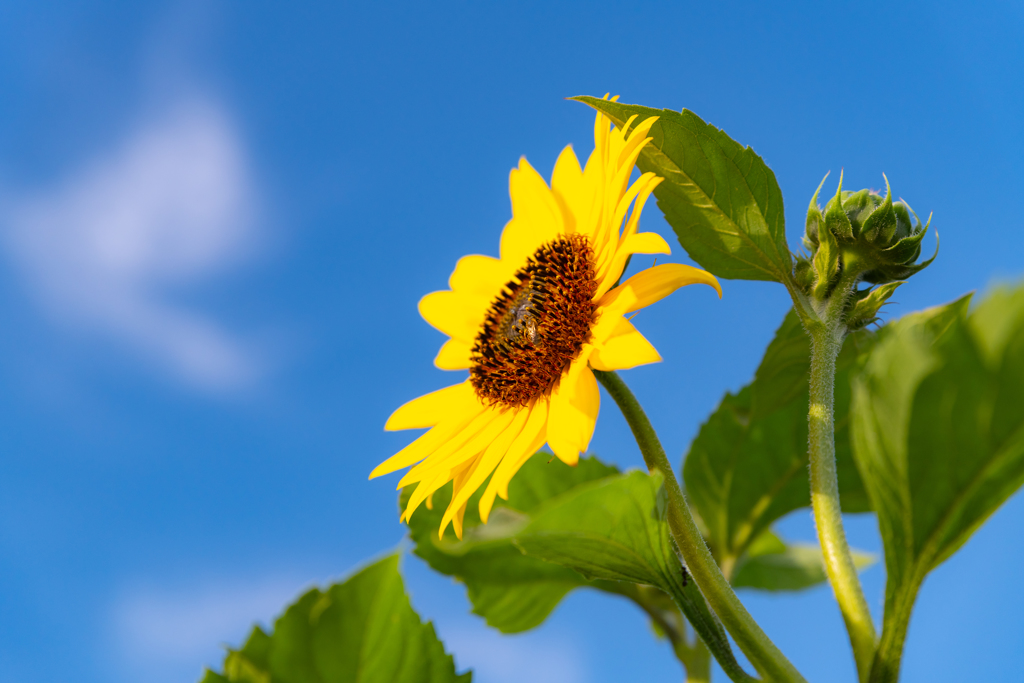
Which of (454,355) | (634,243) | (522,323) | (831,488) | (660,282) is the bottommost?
(831,488)

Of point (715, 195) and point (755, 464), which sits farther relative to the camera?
point (755, 464)

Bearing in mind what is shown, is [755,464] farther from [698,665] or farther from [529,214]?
[529,214]

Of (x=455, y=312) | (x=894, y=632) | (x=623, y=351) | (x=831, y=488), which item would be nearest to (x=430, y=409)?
(x=455, y=312)

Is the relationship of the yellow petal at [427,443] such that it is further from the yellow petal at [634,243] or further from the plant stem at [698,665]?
the plant stem at [698,665]

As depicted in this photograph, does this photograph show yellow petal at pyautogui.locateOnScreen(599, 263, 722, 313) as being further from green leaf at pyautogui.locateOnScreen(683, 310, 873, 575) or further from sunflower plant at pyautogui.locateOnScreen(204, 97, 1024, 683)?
green leaf at pyautogui.locateOnScreen(683, 310, 873, 575)

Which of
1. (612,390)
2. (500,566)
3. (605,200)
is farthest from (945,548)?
(500,566)

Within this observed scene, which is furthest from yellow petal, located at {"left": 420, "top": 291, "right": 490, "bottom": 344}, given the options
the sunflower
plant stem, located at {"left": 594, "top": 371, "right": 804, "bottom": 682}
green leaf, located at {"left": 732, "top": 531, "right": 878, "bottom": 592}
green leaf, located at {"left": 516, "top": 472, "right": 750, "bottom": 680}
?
green leaf, located at {"left": 732, "top": 531, "right": 878, "bottom": 592}

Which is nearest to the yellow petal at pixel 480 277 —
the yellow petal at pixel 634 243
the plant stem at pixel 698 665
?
the yellow petal at pixel 634 243
